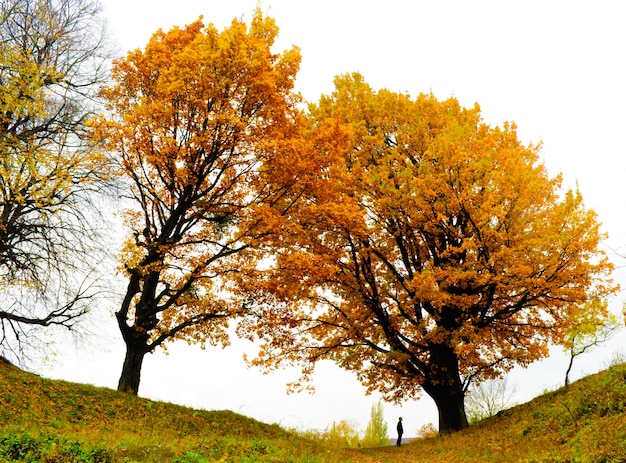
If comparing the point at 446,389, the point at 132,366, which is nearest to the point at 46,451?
the point at 132,366

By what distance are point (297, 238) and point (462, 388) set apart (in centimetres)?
1059

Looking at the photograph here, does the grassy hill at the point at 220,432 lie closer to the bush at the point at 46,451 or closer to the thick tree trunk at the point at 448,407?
the bush at the point at 46,451

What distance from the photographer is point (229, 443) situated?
37.6 ft

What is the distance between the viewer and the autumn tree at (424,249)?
1798 centimetres

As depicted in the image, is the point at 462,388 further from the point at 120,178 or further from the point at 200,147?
the point at 120,178

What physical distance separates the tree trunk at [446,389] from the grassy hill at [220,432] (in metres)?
1.29

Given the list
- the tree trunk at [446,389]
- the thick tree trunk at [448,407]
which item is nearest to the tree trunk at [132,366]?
the tree trunk at [446,389]

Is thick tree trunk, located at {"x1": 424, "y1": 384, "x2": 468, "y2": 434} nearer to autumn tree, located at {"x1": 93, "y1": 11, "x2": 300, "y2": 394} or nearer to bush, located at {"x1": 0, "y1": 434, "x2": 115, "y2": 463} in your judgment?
autumn tree, located at {"x1": 93, "y1": 11, "x2": 300, "y2": 394}

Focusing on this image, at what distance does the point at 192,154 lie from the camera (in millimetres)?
16094

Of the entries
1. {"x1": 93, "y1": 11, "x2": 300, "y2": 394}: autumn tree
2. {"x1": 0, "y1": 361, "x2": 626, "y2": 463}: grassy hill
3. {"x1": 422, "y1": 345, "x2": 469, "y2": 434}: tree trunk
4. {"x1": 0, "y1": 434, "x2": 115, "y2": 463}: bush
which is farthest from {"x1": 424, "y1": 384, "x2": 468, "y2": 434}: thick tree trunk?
{"x1": 0, "y1": 434, "x2": 115, "y2": 463}: bush

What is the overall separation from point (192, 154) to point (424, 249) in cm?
1122

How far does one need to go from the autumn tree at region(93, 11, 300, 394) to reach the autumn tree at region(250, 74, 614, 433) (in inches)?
74.0

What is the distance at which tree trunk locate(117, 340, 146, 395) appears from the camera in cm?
1689

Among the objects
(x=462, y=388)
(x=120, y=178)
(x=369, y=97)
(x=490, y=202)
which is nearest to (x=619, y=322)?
(x=462, y=388)
